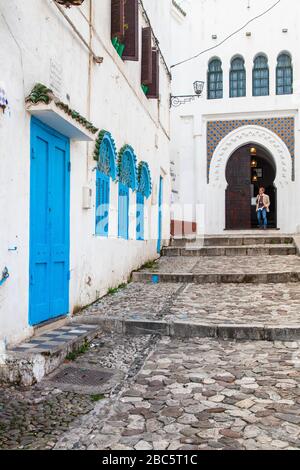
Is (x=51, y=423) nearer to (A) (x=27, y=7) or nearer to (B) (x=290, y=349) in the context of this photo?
(B) (x=290, y=349)

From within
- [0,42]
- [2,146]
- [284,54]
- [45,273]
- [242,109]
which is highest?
[284,54]

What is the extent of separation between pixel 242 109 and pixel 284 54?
234 centimetres

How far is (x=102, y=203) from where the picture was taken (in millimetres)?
6730

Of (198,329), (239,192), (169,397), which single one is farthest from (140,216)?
(239,192)

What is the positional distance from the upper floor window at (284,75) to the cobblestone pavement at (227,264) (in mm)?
7642

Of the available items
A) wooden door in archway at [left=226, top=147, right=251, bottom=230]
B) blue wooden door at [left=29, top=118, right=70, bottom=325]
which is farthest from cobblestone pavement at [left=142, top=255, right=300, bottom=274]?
wooden door in archway at [left=226, top=147, right=251, bottom=230]

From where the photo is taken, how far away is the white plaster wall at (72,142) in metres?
4.02

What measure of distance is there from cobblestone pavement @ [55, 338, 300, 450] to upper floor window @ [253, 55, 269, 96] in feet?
43.9

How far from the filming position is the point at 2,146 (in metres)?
3.90

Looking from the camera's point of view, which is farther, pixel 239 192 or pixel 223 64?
pixel 239 192

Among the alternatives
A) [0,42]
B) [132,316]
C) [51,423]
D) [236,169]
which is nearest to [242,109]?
[236,169]

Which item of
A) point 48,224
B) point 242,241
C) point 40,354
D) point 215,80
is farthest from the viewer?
point 215,80

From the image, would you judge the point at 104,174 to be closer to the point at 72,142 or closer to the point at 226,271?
the point at 72,142

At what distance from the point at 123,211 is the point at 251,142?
973 cm
